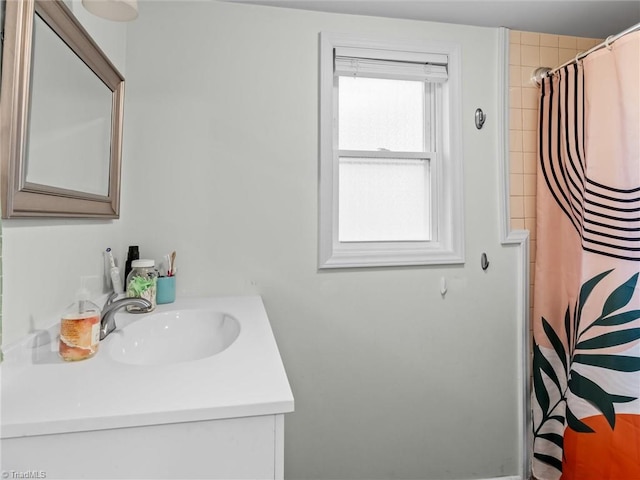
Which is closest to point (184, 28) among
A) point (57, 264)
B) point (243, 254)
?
point (243, 254)

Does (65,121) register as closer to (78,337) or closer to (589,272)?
(78,337)

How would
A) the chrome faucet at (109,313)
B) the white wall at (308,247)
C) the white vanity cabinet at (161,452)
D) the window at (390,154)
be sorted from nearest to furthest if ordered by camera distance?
the white vanity cabinet at (161,452) → the chrome faucet at (109,313) → the white wall at (308,247) → the window at (390,154)

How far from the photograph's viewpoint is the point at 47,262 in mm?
872

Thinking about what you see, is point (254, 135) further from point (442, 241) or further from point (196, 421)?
point (196, 421)

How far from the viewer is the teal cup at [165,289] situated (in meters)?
1.30

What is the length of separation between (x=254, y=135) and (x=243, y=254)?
1.69 feet

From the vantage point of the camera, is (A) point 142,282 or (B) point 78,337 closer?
(B) point 78,337

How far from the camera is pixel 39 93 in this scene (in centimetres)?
80

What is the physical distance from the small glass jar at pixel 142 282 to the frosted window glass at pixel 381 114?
983mm

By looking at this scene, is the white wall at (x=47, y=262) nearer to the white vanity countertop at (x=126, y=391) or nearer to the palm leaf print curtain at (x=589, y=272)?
the white vanity countertop at (x=126, y=391)

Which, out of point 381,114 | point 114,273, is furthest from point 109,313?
point 381,114

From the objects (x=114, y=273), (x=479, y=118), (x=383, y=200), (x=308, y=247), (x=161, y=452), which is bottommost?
(x=161, y=452)

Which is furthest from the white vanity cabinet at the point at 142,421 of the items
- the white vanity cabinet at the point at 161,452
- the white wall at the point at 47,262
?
the white wall at the point at 47,262

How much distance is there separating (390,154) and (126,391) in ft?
4.63
